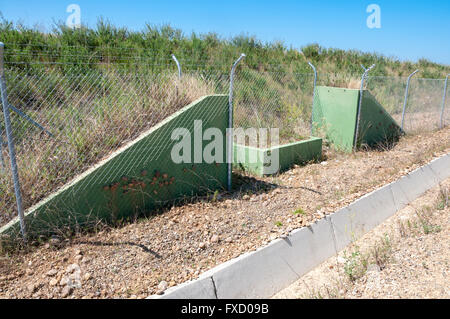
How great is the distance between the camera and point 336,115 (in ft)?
27.3

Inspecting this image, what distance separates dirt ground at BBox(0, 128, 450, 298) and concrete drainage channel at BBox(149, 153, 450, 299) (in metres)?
0.14

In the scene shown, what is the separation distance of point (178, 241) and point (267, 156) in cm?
270

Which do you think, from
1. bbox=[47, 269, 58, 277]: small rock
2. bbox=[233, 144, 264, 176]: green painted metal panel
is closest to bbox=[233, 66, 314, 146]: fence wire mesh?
bbox=[233, 144, 264, 176]: green painted metal panel

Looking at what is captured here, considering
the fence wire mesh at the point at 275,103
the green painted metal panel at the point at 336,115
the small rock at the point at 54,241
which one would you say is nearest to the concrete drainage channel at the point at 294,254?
the small rock at the point at 54,241

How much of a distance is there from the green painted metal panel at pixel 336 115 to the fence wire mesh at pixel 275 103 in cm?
39

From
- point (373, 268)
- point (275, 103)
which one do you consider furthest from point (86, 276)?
point (275, 103)

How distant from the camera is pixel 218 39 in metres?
13.7

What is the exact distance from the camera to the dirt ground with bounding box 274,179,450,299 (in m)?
3.43

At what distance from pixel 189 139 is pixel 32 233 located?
2255mm

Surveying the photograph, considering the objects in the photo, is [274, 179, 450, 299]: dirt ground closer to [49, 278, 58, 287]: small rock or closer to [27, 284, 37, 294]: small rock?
[49, 278, 58, 287]: small rock

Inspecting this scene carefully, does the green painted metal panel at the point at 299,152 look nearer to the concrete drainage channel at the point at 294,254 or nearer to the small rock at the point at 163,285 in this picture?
the concrete drainage channel at the point at 294,254

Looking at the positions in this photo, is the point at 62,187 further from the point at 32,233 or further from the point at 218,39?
the point at 218,39

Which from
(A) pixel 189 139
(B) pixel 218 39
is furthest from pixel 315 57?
(A) pixel 189 139

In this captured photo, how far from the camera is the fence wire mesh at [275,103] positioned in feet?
26.5
